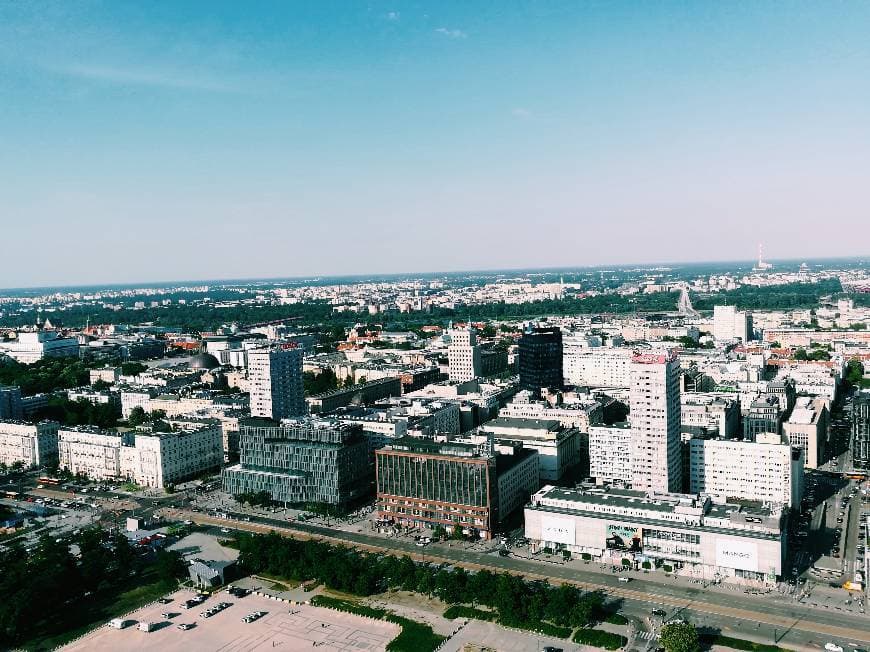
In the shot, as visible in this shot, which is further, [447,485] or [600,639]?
[447,485]

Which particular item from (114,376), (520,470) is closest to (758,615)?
(520,470)

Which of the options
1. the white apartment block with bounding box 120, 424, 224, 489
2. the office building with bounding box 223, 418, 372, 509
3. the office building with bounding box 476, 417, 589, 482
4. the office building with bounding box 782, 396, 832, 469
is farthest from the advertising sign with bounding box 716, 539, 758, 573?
the white apartment block with bounding box 120, 424, 224, 489

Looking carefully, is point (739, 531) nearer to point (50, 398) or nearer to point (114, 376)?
point (50, 398)

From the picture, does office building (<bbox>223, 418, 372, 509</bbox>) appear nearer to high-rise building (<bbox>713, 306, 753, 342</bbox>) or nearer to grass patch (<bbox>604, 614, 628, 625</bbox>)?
grass patch (<bbox>604, 614, 628, 625</bbox>)

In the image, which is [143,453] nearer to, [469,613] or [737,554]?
[469,613]

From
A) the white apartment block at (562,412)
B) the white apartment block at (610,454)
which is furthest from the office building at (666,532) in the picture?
the white apartment block at (562,412)

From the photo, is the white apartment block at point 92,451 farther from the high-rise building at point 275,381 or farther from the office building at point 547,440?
the office building at point 547,440

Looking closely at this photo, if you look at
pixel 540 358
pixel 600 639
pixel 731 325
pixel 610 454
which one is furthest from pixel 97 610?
pixel 731 325

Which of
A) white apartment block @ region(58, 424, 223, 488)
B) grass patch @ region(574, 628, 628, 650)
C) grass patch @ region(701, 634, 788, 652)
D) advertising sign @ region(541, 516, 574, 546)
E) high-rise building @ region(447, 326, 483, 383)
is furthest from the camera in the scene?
high-rise building @ region(447, 326, 483, 383)
